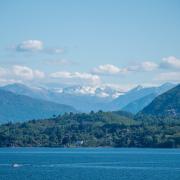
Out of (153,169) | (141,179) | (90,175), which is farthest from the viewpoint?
(153,169)

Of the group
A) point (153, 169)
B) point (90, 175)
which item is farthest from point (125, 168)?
point (90, 175)

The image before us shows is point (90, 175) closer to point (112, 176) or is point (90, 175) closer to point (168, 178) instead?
point (112, 176)

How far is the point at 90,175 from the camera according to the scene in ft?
494

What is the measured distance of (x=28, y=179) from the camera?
461ft

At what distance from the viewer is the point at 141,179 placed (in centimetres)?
13962

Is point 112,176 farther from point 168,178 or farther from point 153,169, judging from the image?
point 153,169

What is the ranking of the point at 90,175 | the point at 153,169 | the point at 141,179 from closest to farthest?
the point at 141,179 < the point at 90,175 < the point at 153,169

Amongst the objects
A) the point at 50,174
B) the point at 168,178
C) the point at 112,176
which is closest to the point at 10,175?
the point at 50,174

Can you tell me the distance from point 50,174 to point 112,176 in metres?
14.3

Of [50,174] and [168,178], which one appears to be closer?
[168,178]

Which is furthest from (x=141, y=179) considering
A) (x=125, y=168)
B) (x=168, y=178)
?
(x=125, y=168)

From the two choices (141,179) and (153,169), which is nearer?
(141,179)

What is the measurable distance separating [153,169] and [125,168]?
27.6 ft

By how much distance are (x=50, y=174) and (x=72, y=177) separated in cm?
983
